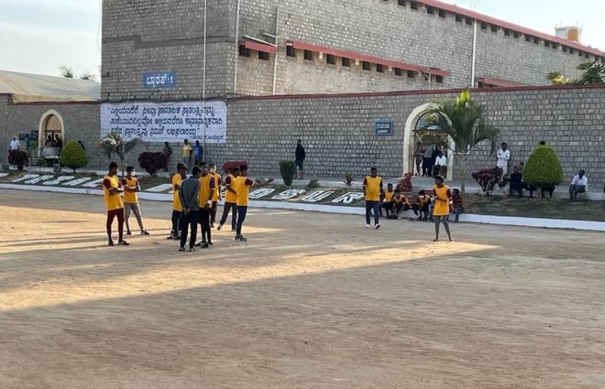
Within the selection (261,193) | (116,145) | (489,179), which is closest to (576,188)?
(489,179)

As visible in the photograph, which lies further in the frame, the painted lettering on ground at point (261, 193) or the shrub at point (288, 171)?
the shrub at point (288, 171)

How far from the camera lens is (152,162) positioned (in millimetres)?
32031

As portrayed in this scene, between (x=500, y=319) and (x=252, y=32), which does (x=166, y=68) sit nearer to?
(x=252, y=32)

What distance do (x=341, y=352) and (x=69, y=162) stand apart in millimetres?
29401

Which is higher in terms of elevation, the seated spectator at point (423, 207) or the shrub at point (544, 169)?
the shrub at point (544, 169)

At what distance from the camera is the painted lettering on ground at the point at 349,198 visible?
2462 cm

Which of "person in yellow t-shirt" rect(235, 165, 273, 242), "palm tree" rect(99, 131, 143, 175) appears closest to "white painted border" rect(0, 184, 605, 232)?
"palm tree" rect(99, 131, 143, 175)

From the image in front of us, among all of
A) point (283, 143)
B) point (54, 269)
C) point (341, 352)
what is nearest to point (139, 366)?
point (341, 352)

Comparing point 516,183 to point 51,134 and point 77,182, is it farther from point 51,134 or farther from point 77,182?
point 51,134

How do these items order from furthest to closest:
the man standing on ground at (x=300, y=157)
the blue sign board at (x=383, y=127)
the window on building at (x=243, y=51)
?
1. the window on building at (x=243, y=51)
2. the man standing on ground at (x=300, y=157)
3. the blue sign board at (x=383, y=127)

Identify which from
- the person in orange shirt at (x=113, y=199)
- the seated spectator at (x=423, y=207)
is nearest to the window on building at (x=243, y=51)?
the seated spectator at (x=423, y=207)

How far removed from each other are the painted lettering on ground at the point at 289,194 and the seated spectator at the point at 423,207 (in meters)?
5.36

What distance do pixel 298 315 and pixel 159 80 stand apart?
28362mm

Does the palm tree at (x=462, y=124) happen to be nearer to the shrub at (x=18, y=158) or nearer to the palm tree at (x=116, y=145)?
the palm tree at (x=116, y=145)
